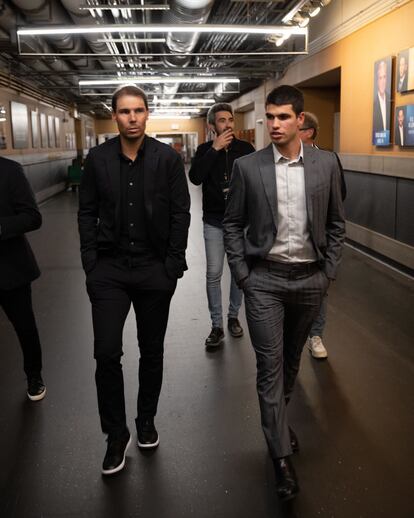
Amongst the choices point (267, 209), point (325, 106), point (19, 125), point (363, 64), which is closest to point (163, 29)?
point (363, 64)

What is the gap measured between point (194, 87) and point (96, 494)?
1574 centimetres

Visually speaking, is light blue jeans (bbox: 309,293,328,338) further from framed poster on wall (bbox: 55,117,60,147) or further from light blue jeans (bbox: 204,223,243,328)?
framed poster on wall (bbox: 55,117,60,147)

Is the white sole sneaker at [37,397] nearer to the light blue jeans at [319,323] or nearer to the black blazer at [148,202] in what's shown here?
the black blazer at [148,202]

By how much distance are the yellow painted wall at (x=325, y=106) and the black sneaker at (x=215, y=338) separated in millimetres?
7644

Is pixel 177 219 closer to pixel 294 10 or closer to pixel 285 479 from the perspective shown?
pixel 285 479

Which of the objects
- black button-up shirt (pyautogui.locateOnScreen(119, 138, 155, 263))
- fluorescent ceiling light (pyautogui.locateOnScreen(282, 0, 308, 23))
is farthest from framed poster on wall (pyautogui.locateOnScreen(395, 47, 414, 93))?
black button-up shirt (pyautogui.locateOnScreen(119, 138, 155, 263))

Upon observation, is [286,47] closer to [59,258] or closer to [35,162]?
[59,258]

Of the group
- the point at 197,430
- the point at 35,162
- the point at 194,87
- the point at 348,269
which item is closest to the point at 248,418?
the point at 197,430

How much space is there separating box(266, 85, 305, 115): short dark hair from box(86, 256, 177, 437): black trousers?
0.78 meters

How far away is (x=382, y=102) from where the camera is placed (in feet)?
19.8

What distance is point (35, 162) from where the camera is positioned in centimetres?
1312

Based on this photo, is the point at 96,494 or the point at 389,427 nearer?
the point at 96,494

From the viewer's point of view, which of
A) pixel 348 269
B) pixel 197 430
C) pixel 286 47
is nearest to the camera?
pixel 197 430

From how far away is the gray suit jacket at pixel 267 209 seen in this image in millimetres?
2008
